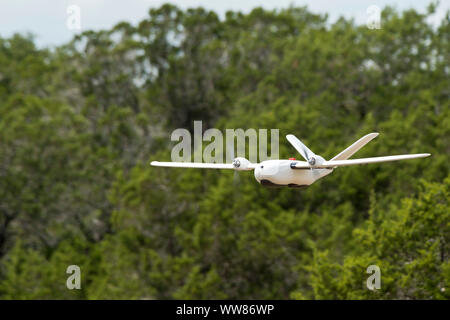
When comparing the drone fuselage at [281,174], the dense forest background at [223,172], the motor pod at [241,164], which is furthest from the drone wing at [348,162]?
the dense forest background at [223,172]

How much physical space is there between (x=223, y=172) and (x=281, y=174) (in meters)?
45.3

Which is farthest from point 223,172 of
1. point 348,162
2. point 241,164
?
point 348,162

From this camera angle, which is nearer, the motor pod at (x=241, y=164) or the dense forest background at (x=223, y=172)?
the motor pod at (x=241, y=164)

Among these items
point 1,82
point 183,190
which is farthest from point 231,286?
point 1,82

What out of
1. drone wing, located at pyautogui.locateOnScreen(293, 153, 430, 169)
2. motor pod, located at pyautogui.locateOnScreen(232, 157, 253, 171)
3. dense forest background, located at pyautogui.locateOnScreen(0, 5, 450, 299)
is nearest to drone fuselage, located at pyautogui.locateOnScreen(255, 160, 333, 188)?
drone wing, located at pyautogui.locateOnScreen(293, 153, 430, 169)

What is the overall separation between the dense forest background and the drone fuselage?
2234 centimetres

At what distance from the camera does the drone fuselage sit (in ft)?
65.3

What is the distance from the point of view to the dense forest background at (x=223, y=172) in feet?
187

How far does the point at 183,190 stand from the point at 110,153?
60.1 ft

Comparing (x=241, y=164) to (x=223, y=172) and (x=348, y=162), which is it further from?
(x=223, y=172)

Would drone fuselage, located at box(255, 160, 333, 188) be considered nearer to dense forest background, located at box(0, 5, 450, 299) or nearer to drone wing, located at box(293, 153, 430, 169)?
drone wing, located at box(293, 153, 430, 169)

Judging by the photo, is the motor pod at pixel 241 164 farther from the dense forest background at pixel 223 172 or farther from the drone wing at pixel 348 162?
the dense forest background at pixel 223 172

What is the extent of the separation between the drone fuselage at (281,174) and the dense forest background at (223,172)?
22336 mm
